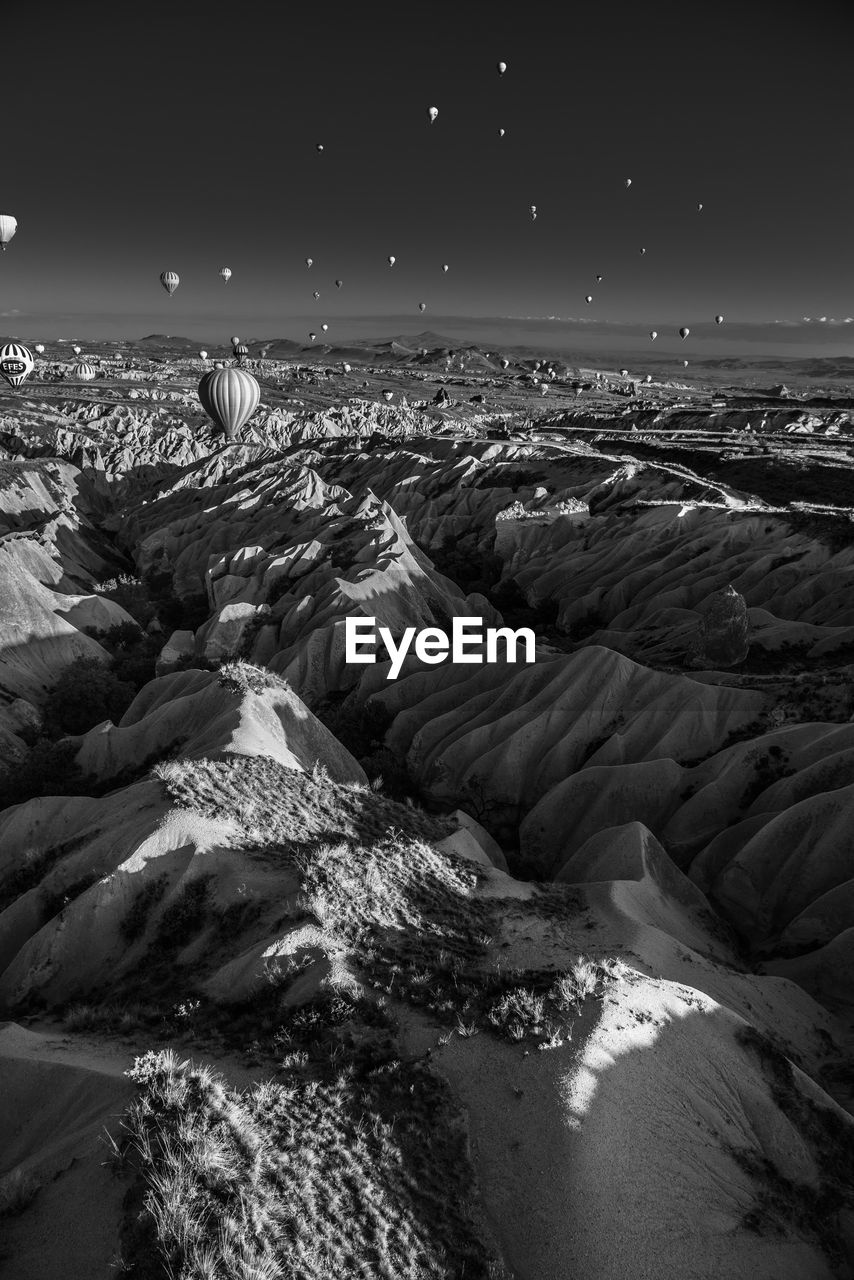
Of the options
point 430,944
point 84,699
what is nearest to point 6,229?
point 84,699

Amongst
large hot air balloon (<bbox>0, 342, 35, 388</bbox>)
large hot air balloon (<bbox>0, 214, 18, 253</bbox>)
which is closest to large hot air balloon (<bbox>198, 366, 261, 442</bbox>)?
large hot air balloon (<bbox>0, 214, 18, 253</bbox>)

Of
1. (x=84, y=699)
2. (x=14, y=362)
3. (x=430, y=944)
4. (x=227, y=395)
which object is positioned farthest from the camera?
(x=14, y=362)

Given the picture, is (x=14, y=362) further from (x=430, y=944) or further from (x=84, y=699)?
(x=430, y=944)

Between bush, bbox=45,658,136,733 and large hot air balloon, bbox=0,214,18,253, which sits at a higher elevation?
large hot air balloon, bbox=0,214,18,253

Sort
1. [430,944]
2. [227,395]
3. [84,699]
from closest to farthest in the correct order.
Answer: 1. [430,944]
2. [84,699]
3. [227,395]

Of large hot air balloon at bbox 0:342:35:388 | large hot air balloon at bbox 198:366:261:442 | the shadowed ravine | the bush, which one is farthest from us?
large hot air balloon at bbox 0:342:35:388

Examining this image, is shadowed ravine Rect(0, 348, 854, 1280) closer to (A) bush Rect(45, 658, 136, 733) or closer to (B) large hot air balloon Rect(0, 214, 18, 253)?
(A) bush Rect(45, 658, 136, 733)

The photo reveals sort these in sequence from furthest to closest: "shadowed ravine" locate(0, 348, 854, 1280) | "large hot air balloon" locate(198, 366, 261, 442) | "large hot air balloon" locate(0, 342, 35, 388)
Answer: "large hot air balloon" locate(0, 342, 35, 388)
"large hot air balloon" locate(198, 366, 261, 442)
"shadowed ravine" locate(0, 348, 854, 1280)
